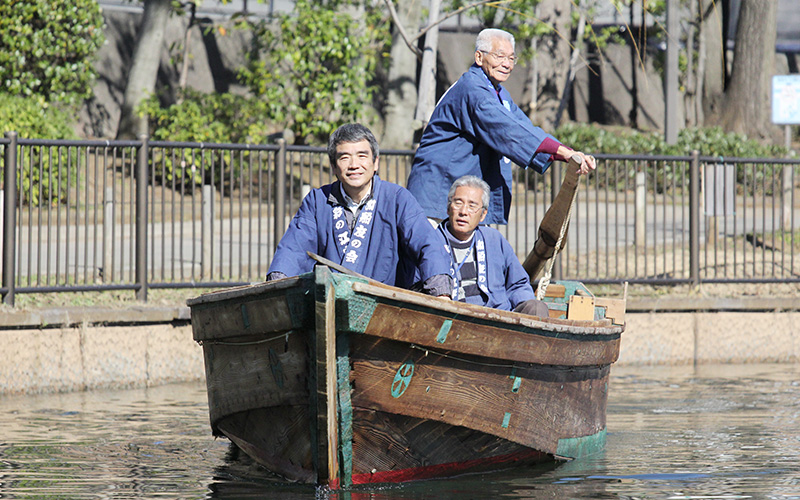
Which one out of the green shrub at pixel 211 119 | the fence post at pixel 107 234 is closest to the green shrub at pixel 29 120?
the green shrub at pixel 211 119

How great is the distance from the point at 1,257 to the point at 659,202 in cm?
738

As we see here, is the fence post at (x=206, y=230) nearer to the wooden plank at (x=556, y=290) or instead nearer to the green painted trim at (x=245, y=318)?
the wooden plank at (x=556, y=290)

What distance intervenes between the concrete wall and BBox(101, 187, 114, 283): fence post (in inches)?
27.3

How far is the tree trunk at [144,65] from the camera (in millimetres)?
19531

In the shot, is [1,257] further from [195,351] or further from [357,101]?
[357,101]

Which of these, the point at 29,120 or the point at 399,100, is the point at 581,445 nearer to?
the point at 29,120

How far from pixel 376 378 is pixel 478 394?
59 centimetres

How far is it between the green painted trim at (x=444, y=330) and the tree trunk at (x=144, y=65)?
14882 mm

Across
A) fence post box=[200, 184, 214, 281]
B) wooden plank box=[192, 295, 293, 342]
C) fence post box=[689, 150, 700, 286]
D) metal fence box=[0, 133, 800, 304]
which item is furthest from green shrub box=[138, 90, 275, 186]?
wooden plank box=[192, 295, 293, 342]

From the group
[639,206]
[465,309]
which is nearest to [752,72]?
[639,206]

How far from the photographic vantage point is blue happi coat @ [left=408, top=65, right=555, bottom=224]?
6.73m

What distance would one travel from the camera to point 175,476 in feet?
20.3

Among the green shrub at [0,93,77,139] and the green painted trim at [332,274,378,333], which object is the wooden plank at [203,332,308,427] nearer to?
the green painted trim at [332,274,378,333]

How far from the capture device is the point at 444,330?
550 cm
